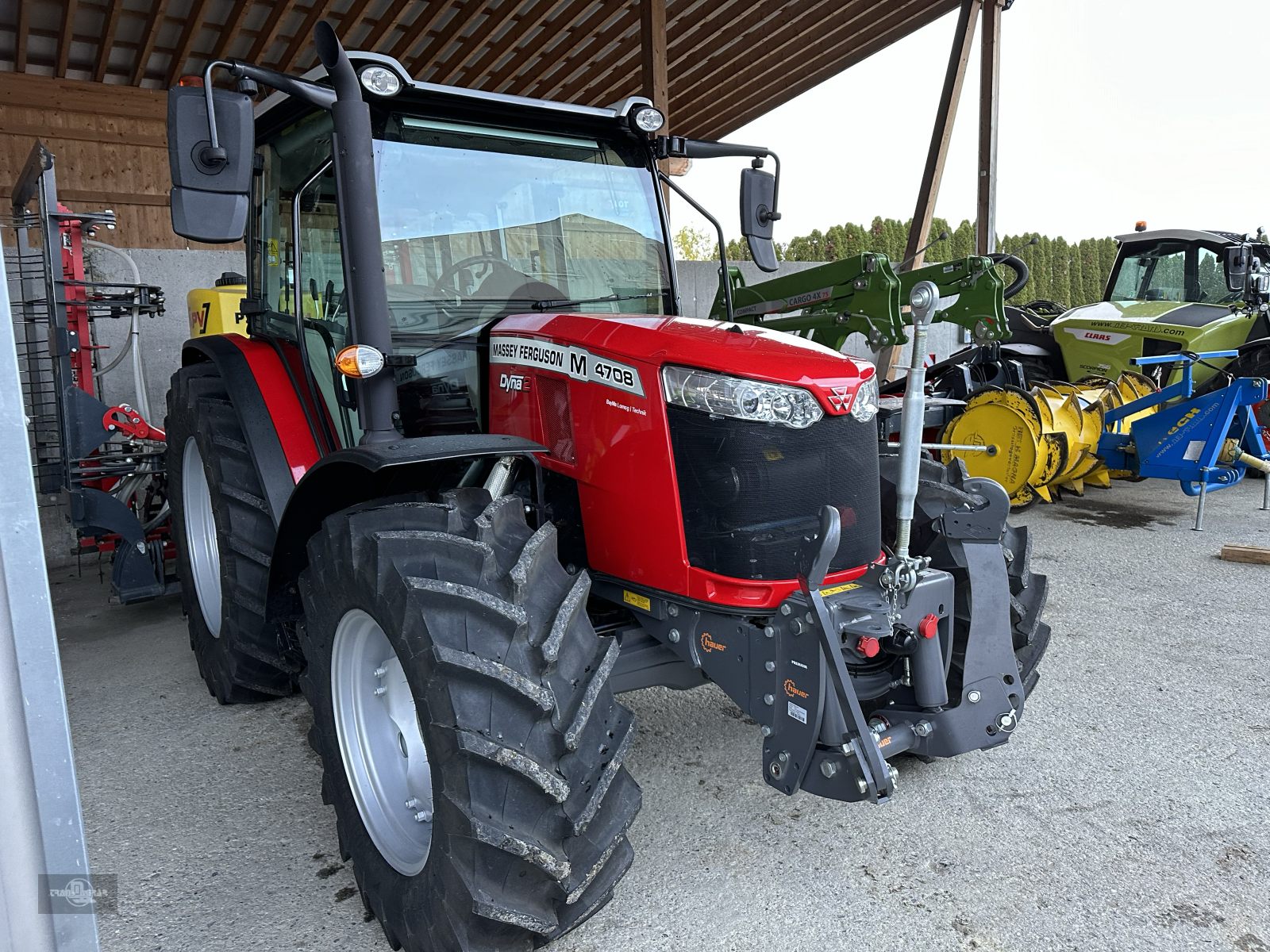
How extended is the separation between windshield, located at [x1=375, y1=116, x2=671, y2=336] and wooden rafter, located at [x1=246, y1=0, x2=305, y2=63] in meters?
8.10

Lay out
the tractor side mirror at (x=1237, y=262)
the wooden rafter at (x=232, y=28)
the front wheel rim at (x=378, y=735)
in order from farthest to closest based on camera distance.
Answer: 1. the wooden rafter at (x=232, y=28)
2. the tractor side mirror at (x=1237, y=262)
3. the front wheel rim at (x=378, y=735)

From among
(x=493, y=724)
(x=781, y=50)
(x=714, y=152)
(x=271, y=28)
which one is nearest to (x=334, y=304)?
(x=714, y=152)

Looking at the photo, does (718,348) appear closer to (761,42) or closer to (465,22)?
(465,22)

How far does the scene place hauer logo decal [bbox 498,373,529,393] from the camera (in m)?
2.57

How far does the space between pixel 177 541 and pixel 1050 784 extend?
3541 millimetres

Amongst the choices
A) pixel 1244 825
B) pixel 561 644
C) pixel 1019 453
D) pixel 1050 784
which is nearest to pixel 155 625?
pixel 561 644

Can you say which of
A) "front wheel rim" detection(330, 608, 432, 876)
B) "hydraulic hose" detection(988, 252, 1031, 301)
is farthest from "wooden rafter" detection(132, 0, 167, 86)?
"front wheel rim" detection(330, 608, 432, 876)

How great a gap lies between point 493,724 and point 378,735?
2.21 ft

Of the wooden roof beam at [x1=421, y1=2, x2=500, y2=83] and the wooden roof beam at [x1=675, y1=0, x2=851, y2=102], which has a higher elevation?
the wooden roof beam at [x1=675, y1=0, x2=851, y2=102]

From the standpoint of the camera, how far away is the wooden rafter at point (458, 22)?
1008 cm

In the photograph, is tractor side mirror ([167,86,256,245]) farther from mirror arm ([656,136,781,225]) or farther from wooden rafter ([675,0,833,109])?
wooden rafter ([675,0,833,109])

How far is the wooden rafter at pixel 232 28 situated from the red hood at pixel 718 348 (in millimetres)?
8661

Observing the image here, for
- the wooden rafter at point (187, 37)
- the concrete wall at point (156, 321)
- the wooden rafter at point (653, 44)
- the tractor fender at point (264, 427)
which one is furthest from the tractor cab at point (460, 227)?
the wooden rafter at point (187, 37)

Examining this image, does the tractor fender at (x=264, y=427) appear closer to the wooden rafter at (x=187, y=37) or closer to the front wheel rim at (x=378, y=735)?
the front wheel rim at (x=378, y=735)
